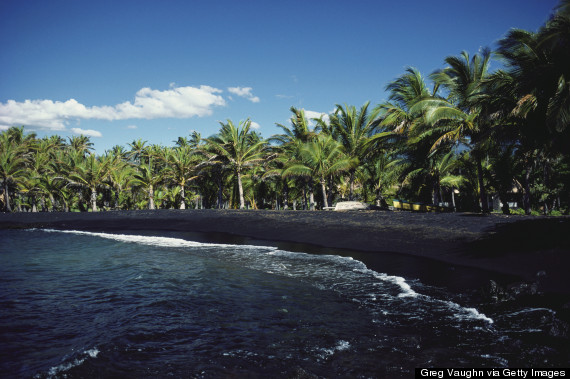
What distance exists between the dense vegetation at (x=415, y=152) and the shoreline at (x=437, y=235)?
3140 millimetres

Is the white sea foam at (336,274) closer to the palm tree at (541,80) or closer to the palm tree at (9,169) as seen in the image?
the palm tree at (541,80)

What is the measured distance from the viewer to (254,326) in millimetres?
5539

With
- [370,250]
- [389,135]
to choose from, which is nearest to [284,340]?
[370,250]

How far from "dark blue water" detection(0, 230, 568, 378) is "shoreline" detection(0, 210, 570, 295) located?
2.43 meters

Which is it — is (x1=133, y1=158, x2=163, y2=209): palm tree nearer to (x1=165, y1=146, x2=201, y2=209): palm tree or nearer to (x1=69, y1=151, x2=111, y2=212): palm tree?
(x1=165, y1=146, x2=201, y2=209): palm tree

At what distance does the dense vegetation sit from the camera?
1020 cm

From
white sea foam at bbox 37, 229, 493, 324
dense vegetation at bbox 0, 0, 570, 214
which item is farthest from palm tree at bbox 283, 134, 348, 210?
white sea foam at bbox 37, 229, 493, 324

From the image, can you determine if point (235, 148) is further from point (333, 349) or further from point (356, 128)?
point (333, 349)

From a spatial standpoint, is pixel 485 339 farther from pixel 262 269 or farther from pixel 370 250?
pixel 370 250

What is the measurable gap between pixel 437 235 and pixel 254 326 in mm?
8354

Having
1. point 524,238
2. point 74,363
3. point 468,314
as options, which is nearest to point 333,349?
point 468,314

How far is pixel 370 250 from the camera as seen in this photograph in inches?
457

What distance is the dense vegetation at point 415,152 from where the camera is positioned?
10195mm

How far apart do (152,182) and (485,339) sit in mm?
32564
